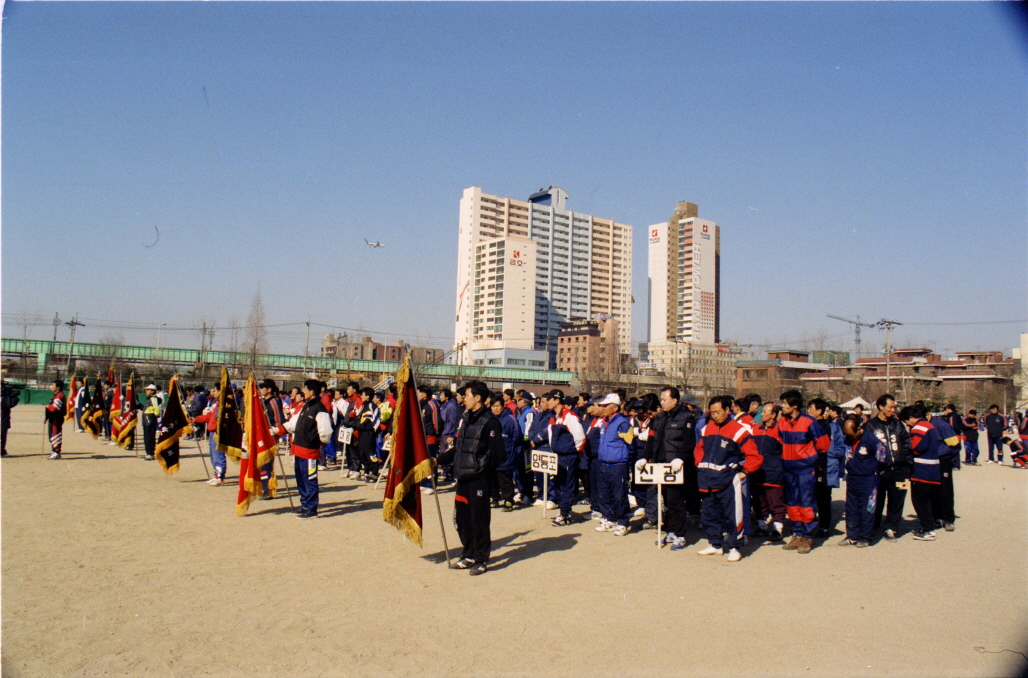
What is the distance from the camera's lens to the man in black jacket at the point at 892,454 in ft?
30.7

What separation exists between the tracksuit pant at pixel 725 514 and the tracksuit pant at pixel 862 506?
6.24ft

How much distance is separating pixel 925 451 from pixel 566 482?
534 cm

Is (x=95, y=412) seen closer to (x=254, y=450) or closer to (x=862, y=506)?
(x=254, y=450)

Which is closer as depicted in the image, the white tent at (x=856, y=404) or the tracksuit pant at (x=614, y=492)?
the tracksuit pant at (x=614, y=492)

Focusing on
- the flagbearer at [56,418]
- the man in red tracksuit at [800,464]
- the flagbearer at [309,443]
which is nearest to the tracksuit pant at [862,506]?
the man in red tracksuit at [800,464]

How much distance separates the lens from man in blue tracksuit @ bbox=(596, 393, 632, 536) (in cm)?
962

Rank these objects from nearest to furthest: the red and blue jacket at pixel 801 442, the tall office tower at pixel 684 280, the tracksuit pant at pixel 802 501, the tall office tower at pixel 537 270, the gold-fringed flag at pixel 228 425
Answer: the tracksuit pant at pixel 802 501 < the red and blue jacket at pixel 801 442 < the gold-fringed flag at pixel 228 425 < the tall office tower at pixel 537 270 < the tall office tower at pixel 684 280

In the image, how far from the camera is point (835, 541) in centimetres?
956

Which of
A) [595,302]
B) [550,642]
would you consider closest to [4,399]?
[550,642]

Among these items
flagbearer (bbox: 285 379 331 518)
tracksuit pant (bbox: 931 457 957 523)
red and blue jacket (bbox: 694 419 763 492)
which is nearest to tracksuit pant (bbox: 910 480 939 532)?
tracksuit pant (bbox: 931 457 957 523)

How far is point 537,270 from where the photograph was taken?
15088cm

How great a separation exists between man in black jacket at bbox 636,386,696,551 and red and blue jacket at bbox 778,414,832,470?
135cm

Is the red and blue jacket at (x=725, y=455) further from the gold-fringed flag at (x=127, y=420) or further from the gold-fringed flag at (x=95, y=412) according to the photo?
the gold-fringed flag at (x=95, y=412)

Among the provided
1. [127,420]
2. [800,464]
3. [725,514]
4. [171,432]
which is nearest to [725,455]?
[725,514]
